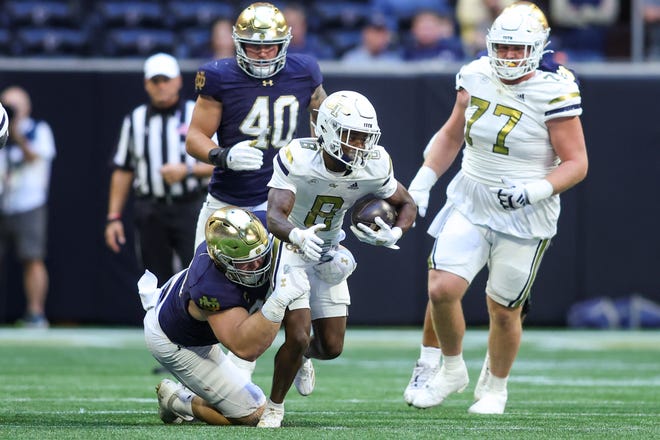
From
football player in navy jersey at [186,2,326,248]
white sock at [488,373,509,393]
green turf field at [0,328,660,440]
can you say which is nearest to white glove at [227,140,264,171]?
football player in navy jersey at [186,2,326,248]

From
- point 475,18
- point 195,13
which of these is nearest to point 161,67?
point 195,13

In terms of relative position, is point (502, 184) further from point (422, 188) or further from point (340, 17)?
point (340, 17)

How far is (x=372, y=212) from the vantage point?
5.30 meters

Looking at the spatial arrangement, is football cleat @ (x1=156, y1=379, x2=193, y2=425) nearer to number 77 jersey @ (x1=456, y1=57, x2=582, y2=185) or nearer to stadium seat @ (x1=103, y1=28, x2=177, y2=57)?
number 77 jersey @ (x1=456, y1=57, x2=582, y2=185)

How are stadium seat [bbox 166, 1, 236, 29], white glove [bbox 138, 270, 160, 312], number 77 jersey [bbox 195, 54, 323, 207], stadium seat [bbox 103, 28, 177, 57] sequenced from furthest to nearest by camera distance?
1. stadium seat [bbox 166, 1, 236, 29]
2. stadium seat [bbox 103, 28, 177, 57]
3. number 77 jersey [bbox 195, 54, 323, 207]
4. white glove [bbox 138, 270, 160, 312]

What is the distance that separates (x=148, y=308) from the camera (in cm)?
542

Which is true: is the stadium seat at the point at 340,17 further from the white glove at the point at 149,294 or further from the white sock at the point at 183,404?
the white sock at the point at 183,404

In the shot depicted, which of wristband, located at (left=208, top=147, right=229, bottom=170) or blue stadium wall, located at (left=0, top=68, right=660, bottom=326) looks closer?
wristband, located at (left=208, top=147, right=229, bottom=170)

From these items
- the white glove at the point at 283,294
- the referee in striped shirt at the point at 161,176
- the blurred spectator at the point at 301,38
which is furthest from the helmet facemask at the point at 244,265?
the blurred spectator at the point at 301,38

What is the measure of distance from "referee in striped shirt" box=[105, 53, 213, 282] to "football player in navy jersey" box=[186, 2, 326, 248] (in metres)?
1.45

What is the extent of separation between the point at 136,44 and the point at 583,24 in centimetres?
386

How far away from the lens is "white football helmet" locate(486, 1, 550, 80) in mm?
5773

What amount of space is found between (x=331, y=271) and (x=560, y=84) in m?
1.30

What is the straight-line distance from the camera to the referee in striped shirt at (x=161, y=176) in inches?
Result: 305
